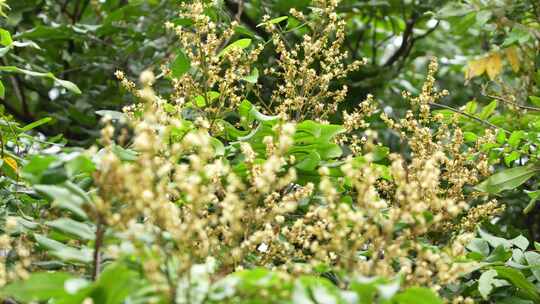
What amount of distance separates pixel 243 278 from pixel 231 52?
1.17 m

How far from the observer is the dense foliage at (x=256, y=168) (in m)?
1.44

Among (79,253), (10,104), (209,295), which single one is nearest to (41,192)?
(79,253)

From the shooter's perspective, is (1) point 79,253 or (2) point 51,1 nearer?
(1) point 79,253

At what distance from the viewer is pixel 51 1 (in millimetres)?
4520

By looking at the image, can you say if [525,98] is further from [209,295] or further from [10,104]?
[209,295]

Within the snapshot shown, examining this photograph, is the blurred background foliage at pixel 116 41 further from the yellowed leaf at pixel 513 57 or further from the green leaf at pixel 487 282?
the green leaf at pixel 487 282

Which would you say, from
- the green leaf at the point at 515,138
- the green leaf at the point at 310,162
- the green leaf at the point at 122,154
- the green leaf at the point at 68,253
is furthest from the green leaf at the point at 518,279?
the green leaf at the point at 68,253

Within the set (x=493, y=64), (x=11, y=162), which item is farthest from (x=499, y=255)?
(x=493, y=64)

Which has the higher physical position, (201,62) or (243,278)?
(201,62)

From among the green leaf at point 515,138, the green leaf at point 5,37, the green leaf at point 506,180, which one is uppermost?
the green leaf at point 5,37

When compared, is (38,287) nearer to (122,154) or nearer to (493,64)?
(122,154)

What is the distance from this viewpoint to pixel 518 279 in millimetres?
2301

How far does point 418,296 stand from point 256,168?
60 centimetres

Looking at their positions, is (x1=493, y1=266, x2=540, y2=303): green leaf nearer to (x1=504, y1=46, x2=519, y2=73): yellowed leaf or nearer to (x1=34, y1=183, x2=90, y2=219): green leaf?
(x1=34, y1=183, x2=90, y2=219): green leaf
